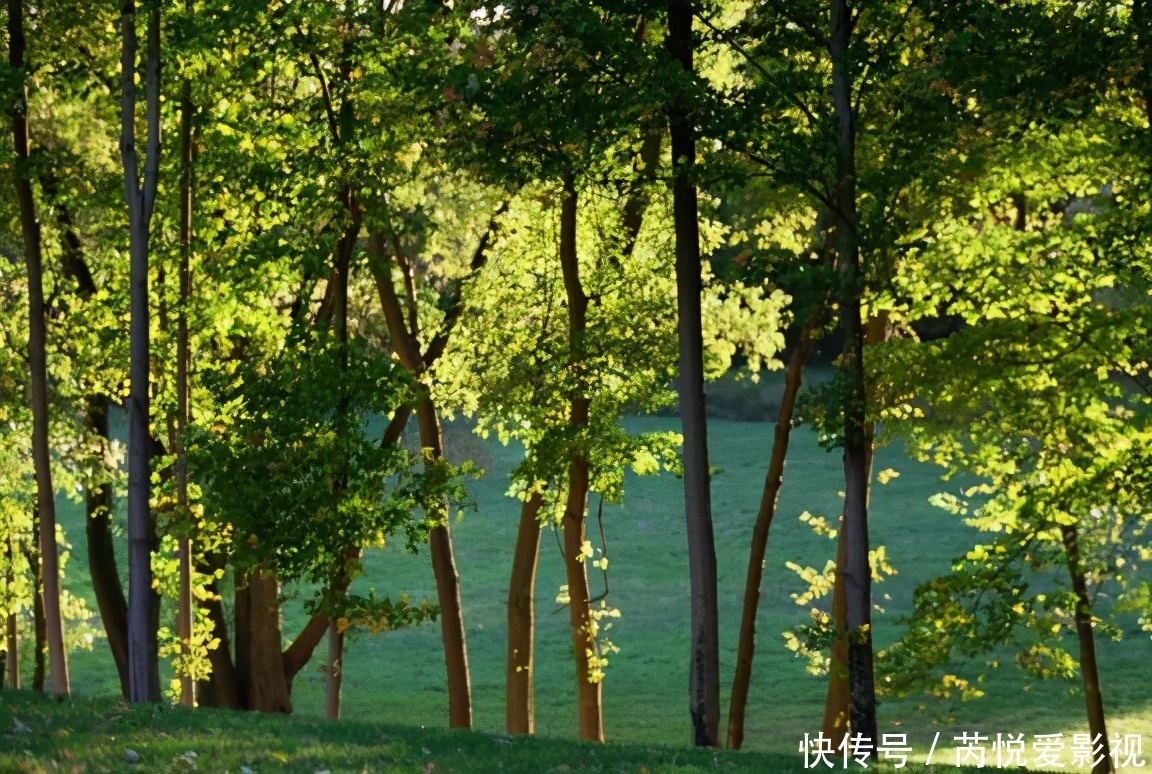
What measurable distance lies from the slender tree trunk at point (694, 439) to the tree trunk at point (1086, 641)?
5584 mm

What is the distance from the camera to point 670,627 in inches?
1754

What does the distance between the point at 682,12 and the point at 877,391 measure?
499cm

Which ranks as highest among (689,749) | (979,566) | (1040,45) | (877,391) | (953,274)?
(1040,45)

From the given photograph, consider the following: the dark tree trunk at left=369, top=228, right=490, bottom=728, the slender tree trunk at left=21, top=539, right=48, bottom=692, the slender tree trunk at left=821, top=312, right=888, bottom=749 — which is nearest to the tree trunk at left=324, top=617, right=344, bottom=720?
the dark tree trunk at left=369, top=228, right=490, bottom=728

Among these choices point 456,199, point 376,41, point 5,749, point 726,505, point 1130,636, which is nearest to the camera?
point 5,749

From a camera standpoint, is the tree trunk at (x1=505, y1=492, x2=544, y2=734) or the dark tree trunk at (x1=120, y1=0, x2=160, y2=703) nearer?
the dark tree trunk at (x1=120, y1=0, x2=160, y2=703)

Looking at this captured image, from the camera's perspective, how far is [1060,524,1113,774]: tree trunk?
763 inches

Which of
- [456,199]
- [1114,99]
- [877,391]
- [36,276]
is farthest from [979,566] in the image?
[36,276]

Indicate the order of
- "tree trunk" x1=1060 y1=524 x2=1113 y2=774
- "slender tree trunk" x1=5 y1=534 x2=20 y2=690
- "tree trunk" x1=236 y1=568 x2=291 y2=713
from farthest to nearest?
"slender tree trunk" x1=5 y1=534 x2=20 y2=690
"tree trunk" x1=236 y1=568 x2=291 y2=713
"tree trunk" x1=1060 y1=524 x2=1113 y2=774

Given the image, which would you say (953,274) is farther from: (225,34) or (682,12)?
(225,34)

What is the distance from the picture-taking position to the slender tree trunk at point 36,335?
1775 centimetres

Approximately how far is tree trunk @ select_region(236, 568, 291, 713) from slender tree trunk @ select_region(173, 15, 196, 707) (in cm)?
366

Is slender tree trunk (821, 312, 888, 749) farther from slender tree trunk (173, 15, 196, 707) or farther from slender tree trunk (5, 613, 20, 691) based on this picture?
slender tree trunk (5, 613, 20, 691)

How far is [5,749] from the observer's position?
10.2 metres
